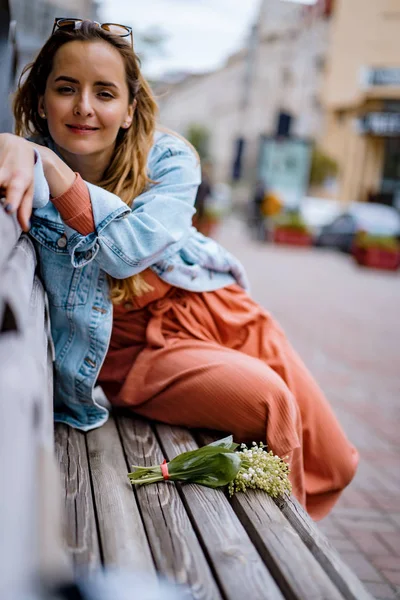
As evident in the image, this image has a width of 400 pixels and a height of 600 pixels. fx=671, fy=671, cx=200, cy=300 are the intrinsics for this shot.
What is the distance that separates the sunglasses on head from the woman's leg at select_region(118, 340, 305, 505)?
1019 millimetres

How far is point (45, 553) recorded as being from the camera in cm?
102

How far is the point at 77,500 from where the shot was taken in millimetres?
1743

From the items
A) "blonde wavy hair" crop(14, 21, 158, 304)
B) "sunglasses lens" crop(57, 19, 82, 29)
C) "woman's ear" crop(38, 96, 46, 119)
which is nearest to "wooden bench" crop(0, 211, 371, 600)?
"blonde wavy hair" crop(14, 21, 158, 304)

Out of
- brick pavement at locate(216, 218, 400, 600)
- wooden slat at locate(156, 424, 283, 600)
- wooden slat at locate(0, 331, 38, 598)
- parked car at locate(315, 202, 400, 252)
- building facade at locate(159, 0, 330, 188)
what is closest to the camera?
wooden slat at locate(0, 331, 38, 598)

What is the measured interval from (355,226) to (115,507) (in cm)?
1461

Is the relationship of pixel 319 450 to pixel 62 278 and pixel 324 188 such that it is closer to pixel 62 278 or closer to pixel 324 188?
pixel 62 278

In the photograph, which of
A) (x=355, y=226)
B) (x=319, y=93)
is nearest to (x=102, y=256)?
(x=355, y=226)

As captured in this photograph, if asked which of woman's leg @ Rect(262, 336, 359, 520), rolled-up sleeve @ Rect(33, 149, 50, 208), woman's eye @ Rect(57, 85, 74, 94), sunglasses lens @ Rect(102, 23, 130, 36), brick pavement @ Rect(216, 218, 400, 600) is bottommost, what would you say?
brick pavement @ Rect(216, 218, 400, 600)

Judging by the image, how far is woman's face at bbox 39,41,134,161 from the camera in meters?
2.03

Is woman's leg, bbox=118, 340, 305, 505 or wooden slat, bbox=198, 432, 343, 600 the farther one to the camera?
woman's leg, bbox=118, 340, 305, 505

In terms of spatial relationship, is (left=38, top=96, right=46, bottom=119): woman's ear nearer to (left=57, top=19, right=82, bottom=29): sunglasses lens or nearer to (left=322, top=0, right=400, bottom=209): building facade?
(left=57, top=19, right=82, bottom=29): sunglasses lens

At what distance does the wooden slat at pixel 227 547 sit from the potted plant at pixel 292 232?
14632mm

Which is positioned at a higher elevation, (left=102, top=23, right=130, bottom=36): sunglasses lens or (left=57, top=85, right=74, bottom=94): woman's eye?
(left=102, top=23, right=130, bottom=36): sunglasses lens

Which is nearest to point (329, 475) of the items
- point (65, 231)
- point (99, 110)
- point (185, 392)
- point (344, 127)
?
point (185, 392)
